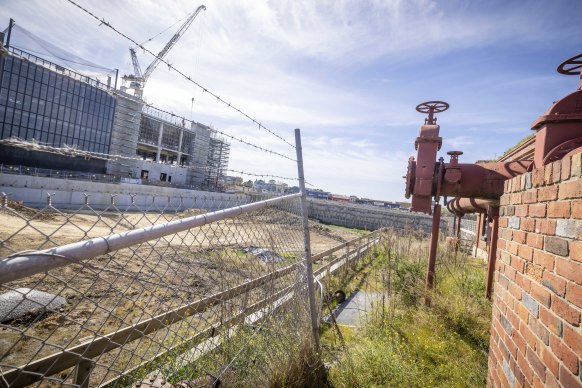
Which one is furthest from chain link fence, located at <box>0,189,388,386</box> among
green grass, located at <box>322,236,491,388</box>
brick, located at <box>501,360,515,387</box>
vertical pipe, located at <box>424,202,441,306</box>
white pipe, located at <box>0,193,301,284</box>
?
vertical pipe, located at <box>424,202,441,306</box>

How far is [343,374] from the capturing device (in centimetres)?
325

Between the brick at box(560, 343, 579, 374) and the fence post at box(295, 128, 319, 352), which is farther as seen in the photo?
the fence post at box(295, 128, 319, 352)

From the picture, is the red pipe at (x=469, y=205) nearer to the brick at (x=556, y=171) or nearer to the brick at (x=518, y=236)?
the brick at (x=518, y=236)

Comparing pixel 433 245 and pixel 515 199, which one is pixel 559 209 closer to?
pixel 515 199

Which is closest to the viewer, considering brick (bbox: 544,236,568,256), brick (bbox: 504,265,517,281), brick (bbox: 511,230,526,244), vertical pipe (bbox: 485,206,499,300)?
brick (bbox: 544,236,568,256)

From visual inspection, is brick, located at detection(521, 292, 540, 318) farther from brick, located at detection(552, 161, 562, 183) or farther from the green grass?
the green grass

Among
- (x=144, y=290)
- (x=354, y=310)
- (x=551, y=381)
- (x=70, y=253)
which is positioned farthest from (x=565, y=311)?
(x=354, y=310)

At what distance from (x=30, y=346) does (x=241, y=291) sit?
4.11 meters

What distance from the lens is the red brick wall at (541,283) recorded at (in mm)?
1540

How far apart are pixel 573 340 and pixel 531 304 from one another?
1.81 feet

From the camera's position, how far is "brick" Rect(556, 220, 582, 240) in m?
1.54

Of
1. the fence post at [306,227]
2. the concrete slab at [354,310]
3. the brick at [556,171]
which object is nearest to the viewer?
the brick at [556,171]

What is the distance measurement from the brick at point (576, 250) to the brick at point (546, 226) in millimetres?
243

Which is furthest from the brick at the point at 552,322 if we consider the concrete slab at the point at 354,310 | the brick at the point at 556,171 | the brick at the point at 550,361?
the concrete slab at the point at 354,310
